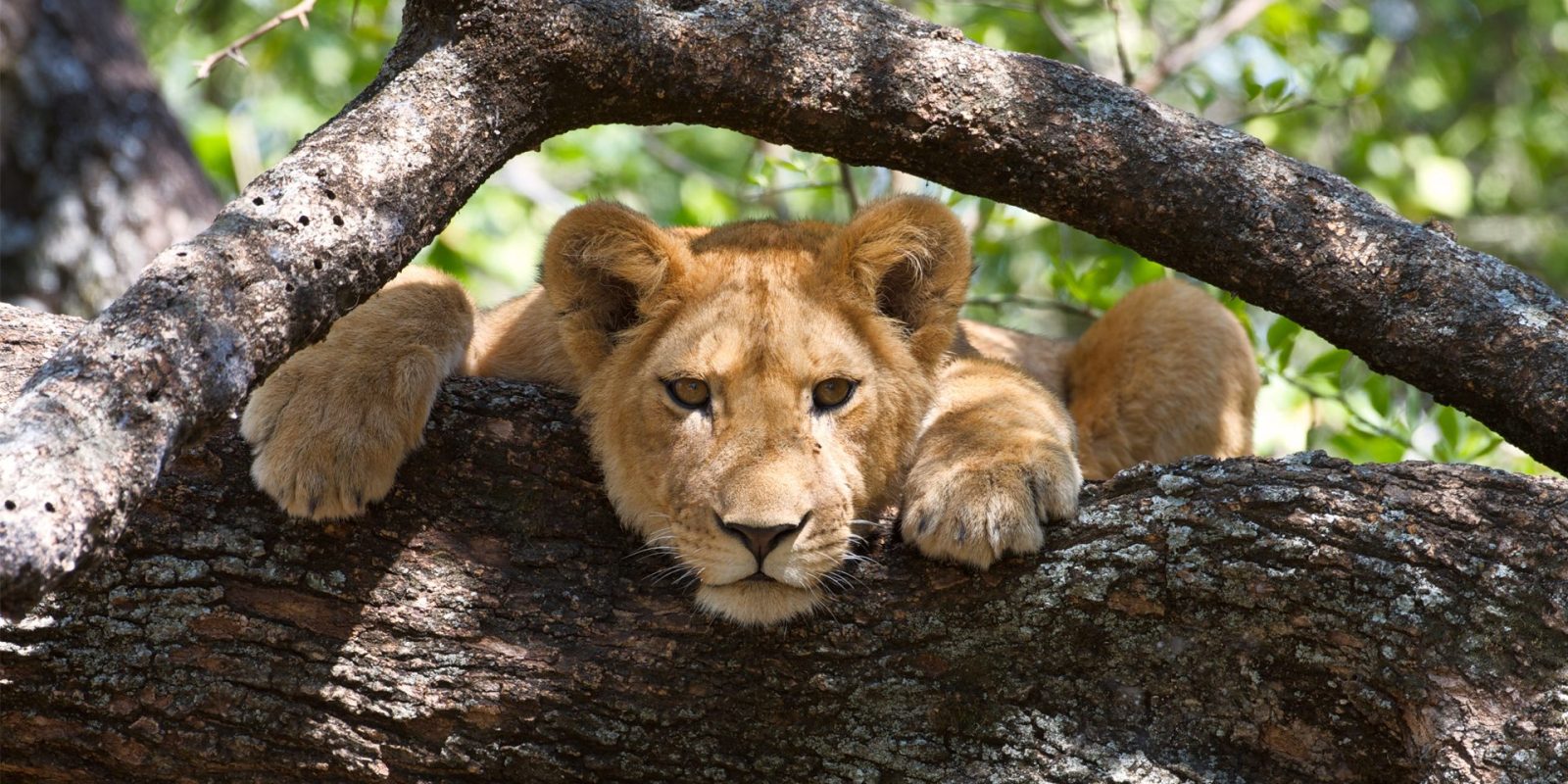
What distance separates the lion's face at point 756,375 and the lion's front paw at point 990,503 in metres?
0.24

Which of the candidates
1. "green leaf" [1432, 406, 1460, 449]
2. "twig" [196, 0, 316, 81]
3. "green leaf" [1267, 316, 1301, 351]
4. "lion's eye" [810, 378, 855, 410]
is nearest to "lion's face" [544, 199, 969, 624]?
"lion's eye" [810, 378, 855, 410]

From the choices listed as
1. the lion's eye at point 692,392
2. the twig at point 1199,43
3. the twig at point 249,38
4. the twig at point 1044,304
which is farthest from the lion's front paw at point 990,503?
the twig at point 1199,43

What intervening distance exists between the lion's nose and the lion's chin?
0.24 feet

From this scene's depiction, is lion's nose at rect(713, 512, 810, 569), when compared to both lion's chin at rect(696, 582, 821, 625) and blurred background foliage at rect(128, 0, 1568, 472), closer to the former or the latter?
lion's chin at rect(696, 582, 821, 625)

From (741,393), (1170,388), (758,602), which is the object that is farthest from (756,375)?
(1170,388)

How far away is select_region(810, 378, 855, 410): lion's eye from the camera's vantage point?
13.6 ft

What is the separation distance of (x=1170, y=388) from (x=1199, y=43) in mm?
3092

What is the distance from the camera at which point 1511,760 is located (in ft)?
10.3

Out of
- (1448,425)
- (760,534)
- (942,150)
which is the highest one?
(1448,425)

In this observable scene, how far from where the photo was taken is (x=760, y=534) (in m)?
3.65

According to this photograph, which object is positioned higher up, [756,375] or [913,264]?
[913,264]

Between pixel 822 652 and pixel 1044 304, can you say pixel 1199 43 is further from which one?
pixel 822 652

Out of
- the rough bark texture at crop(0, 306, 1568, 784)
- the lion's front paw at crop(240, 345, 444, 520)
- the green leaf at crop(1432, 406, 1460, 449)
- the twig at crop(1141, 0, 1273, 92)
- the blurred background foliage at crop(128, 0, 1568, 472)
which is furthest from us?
the twig at crop(1141, 0, 1273, 92)

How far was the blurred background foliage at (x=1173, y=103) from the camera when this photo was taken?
6.69 m
